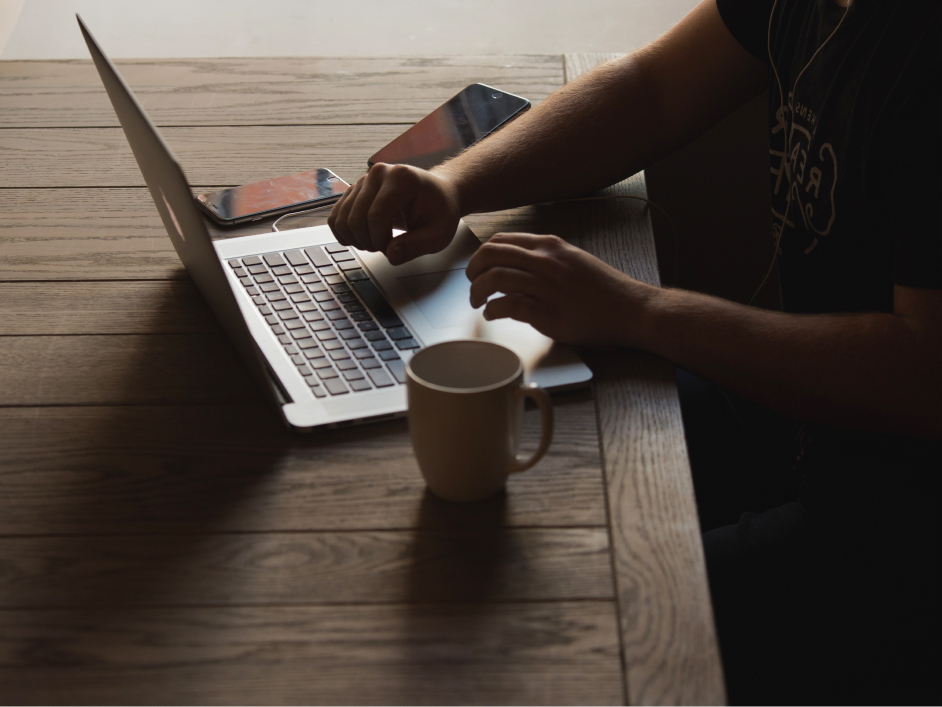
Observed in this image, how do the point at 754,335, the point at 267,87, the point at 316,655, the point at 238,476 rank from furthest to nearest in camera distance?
the point at 267,87
the point at 754,335
the point at 238,476
the point at 316,655

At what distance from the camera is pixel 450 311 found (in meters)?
0.79

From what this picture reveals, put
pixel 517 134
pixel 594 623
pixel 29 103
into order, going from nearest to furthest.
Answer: pixel 594 623
pixel 517 134
pixel 29 103

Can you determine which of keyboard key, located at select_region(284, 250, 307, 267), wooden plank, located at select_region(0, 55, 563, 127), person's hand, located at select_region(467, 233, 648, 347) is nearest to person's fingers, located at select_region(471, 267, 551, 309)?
person's hand, located at select_region(467, 233, 648, 347)

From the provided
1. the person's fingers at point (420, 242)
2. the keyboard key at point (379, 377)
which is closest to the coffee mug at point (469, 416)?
the keyboard key at point (379, 377)

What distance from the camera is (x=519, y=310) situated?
2.42ft

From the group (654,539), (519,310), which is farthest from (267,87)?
(654,539)

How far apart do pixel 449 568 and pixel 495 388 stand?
122 mm

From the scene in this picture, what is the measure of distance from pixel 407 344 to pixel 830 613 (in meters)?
0.45

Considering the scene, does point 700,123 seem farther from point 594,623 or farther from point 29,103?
point 29,103

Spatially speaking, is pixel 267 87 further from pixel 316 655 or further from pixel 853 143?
pixel 316 655

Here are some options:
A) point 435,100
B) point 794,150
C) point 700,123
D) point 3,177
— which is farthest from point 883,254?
point 3,177

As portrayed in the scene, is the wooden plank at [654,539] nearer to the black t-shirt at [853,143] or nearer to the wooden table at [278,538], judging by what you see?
the wooden table at [278,538]

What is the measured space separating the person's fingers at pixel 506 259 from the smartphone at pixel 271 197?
28 centimetres

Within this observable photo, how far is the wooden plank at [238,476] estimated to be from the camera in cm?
58
